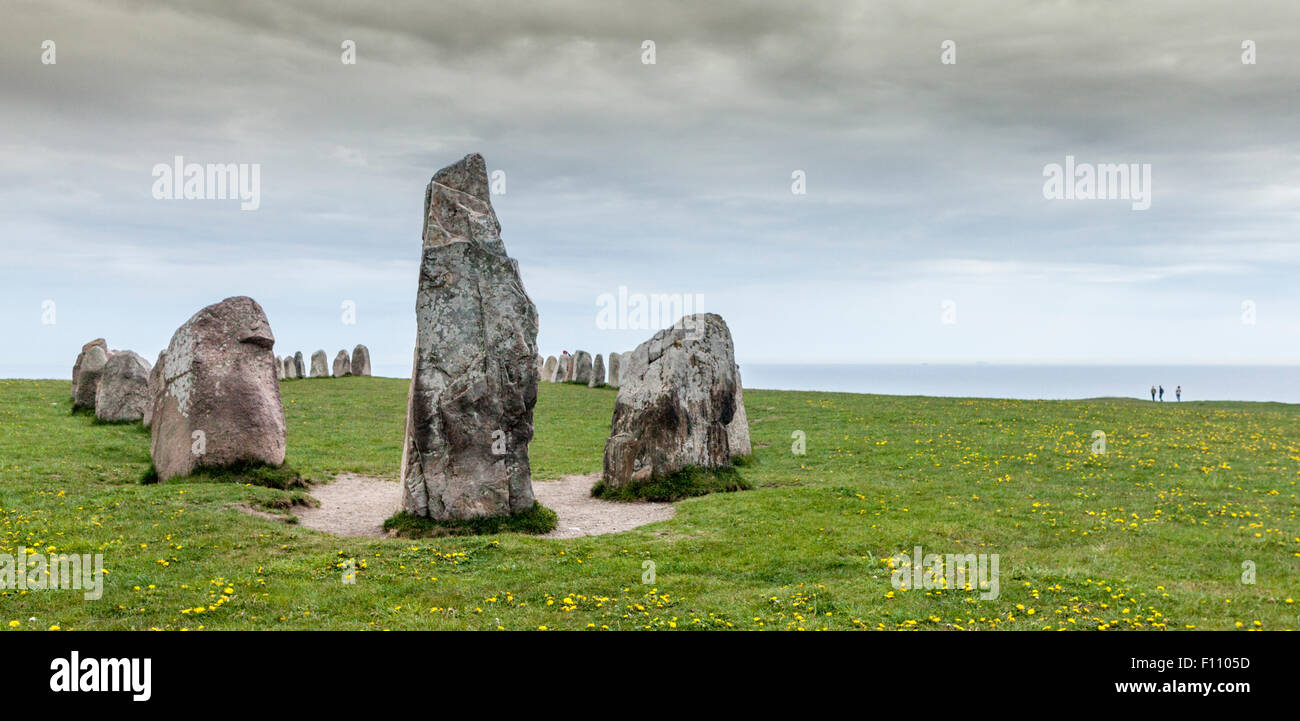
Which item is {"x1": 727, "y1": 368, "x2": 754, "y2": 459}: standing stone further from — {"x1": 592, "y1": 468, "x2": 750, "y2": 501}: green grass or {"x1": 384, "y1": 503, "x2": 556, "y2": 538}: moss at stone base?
{"x1": 384, "y1": 503, "x2": 556, "y2": 538}: moss at stone base

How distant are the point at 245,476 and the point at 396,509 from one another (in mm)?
5286

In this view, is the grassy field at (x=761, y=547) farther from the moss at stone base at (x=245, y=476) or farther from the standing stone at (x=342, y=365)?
the standing stone at (x=342, y=365)

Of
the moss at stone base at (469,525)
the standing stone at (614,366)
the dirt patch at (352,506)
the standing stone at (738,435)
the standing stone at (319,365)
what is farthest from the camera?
the standing stone at (319,365)

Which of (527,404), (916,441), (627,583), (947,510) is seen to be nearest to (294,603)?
(627,583)

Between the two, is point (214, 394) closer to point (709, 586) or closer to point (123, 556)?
point (123, 556)

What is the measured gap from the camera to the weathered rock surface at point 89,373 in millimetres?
33656

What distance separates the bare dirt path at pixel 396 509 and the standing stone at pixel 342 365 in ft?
120

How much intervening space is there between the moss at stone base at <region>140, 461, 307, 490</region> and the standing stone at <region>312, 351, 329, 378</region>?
3776 cm

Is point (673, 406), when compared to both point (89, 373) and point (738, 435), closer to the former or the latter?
point (738, 435)

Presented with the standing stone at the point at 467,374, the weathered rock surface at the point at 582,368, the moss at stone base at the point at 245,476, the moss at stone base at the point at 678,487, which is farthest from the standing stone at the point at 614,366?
the standing stone at the point at 467,374
